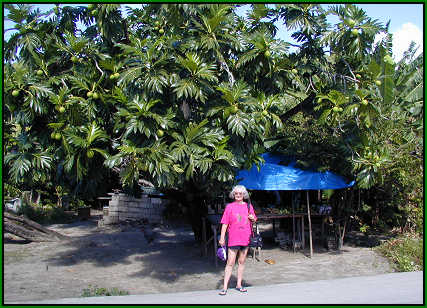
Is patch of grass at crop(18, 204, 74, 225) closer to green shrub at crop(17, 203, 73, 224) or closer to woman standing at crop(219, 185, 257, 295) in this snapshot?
green shrub at crop(17, 203, 73, 224)

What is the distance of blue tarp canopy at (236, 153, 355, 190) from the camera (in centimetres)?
834

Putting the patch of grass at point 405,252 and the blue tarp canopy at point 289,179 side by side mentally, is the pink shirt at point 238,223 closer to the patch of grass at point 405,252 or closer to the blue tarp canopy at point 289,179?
the blue tarp canopy at point 289,179

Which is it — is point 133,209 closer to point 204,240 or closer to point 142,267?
point 204,240

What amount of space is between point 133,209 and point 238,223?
9645 millimetres

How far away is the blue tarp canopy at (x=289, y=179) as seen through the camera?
8.34 metres

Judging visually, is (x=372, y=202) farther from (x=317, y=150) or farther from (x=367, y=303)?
(x=367, y=303)

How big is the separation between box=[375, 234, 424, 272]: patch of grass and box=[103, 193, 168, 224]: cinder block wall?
307 inches

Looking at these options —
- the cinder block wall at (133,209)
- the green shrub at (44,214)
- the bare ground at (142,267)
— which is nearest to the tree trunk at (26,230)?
the bare ground at (142,267)

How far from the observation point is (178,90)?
19.0 feet

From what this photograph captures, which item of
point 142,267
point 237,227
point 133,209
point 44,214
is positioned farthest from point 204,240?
point 44,214

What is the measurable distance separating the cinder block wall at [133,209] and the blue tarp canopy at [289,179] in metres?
6.53

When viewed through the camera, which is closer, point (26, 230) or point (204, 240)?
point (204, 240)

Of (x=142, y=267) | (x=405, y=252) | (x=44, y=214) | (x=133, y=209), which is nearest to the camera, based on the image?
(x=405, y=252)

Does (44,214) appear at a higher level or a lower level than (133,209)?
lower
